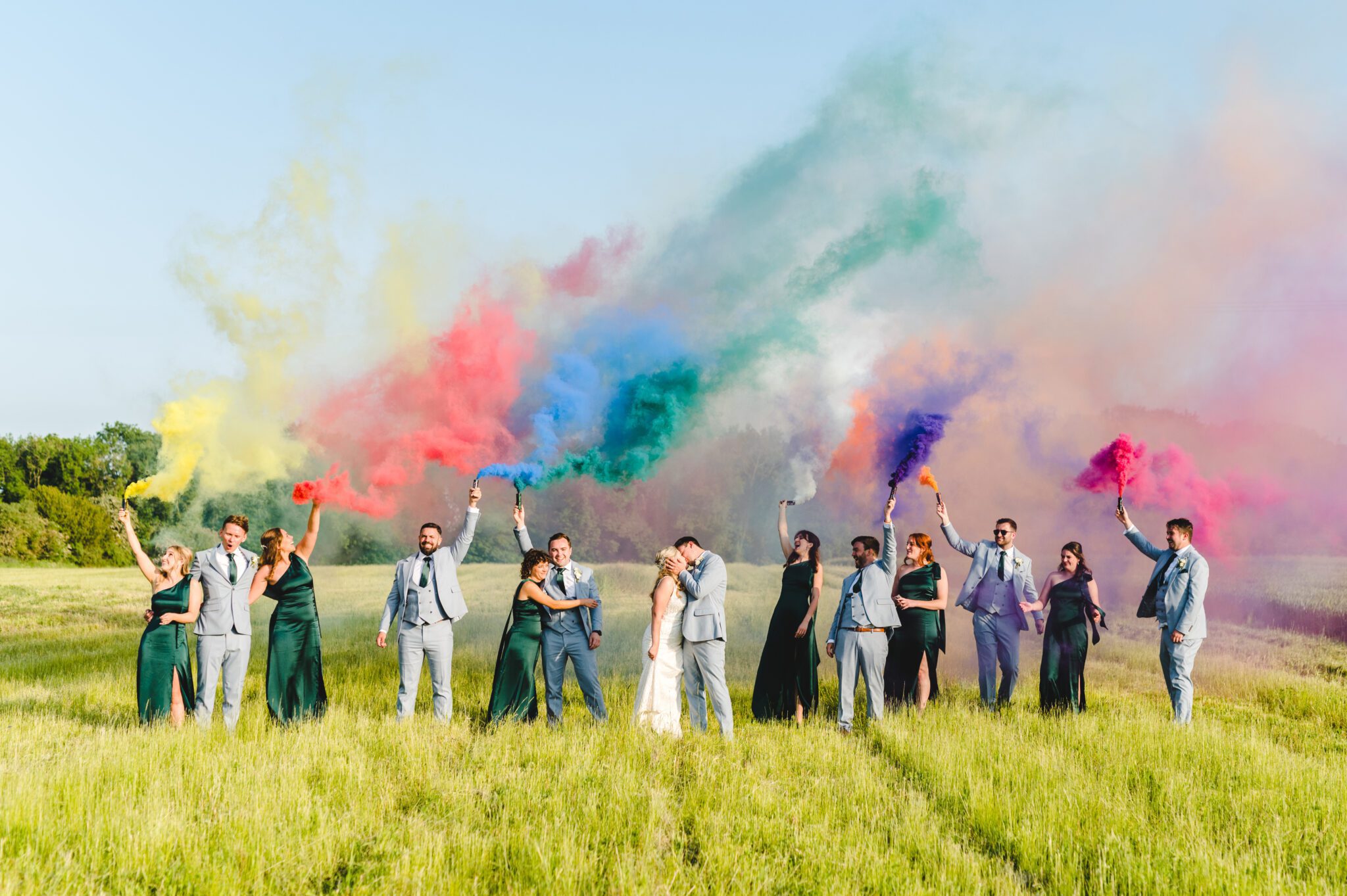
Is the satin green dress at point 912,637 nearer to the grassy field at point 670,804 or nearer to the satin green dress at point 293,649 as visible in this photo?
the grassy field at point 670,804

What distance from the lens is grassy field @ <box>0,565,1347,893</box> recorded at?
536cm

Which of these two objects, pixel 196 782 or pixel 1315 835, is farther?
pixel 196 782

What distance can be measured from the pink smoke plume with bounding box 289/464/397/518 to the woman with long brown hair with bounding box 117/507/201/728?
1.67 meters

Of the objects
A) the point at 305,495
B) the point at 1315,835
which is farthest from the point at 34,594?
the point at 1315,835

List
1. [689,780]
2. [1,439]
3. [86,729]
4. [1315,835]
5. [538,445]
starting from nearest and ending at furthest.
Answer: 1. [1315,835]
2. [689,780]
3. [86,729]
4. [538,445]
5. [1,439]

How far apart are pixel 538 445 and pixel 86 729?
7.68m

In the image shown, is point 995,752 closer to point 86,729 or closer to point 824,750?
point 824,750

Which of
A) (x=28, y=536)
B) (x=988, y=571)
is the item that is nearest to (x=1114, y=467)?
(x=988, y=571)

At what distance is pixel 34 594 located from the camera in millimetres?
32750

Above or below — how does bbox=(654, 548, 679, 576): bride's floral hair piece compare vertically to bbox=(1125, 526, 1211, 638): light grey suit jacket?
above

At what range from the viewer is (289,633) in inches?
402

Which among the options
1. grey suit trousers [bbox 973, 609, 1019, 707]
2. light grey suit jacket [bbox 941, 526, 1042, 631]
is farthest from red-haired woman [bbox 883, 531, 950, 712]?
grey suit trousers [bbox 973, 609, 1019, 707]

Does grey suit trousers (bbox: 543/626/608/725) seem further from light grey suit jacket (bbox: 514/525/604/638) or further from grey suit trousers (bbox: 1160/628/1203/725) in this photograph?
grey suit trousers (bbox: 1160/628/1203/725)

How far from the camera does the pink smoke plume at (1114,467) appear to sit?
40.5 ft
